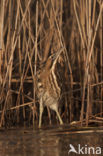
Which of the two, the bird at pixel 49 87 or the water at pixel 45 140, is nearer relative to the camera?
the water at pixel 45 140

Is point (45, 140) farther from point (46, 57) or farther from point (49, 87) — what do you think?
point (46, 57)

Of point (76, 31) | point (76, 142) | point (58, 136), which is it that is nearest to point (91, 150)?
point (76, 142)

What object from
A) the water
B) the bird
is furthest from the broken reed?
the water

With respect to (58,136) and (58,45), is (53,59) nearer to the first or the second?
(58,45)

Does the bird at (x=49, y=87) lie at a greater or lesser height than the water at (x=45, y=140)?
greater

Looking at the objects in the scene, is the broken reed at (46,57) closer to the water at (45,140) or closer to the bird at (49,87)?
the bird at (49,87)

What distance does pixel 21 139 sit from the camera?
3475mm

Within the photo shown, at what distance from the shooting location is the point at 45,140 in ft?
11.1

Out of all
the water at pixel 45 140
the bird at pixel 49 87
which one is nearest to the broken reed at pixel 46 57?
the bird at pixel 49 87

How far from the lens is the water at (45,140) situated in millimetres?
2931

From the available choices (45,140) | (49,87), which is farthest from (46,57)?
(45,140)

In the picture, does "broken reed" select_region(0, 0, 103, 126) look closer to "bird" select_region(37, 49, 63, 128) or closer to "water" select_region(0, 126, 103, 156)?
"bird" select_region(37, 49, 63, 128)

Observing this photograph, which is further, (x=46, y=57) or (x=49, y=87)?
(x=46, y=57)

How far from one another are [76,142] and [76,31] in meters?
2.45
